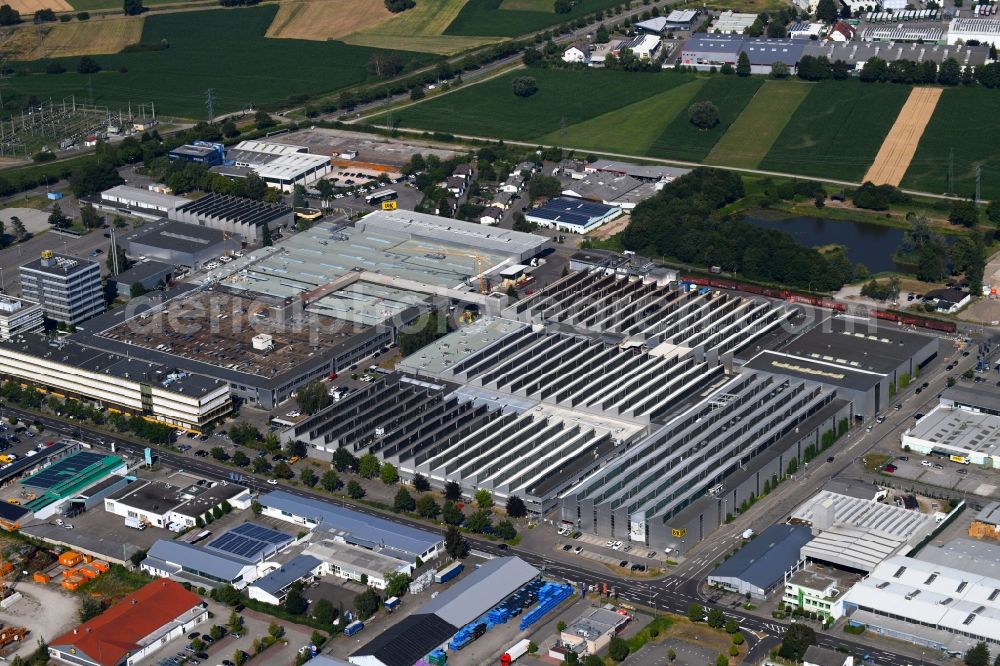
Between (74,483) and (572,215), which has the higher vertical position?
(572,215)

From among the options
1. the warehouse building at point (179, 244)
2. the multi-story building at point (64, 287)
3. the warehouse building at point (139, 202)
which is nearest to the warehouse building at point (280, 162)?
the warehouse building at point (139, 202)

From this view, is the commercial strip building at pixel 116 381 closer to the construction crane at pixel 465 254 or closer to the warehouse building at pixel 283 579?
the warehouse building at pixel 283 579

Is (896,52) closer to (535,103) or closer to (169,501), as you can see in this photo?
(535,103)

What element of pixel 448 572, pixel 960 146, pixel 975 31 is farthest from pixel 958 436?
pixel 975 31

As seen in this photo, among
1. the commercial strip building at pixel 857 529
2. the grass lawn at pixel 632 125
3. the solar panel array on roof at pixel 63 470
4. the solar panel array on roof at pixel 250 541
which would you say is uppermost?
Answer: the grass lawn at pixel 632 125

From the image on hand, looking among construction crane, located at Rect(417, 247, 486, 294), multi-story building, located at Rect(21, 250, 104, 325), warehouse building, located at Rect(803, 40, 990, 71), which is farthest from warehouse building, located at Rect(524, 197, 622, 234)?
warehouse building, located at Rect(803, 40, 990, 71)

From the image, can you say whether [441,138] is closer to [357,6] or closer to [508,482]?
[357,6]
